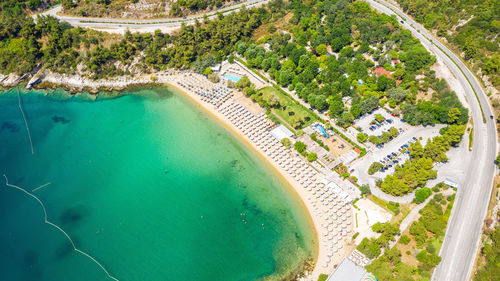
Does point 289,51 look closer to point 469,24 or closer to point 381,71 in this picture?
point 381,71

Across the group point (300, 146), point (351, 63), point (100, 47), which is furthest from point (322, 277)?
point (100, 47)

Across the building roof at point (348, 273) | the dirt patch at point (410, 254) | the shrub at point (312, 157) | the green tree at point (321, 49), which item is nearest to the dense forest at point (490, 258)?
the dirt patch at point (410, 254)

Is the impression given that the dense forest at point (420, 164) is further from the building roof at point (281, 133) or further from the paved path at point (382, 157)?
the building roof at point (281, 133)

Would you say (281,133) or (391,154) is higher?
(391,154)

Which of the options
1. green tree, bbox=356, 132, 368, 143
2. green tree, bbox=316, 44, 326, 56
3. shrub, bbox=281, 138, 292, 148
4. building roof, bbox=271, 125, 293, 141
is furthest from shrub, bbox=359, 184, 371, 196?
green tree, bbox=316, 44, 326, 56

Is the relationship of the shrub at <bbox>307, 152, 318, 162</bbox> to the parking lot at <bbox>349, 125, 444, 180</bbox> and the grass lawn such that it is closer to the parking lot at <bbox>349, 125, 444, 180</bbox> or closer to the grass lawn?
the parking lot at <bbox>349, 125, 444, 180</bbox>
